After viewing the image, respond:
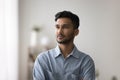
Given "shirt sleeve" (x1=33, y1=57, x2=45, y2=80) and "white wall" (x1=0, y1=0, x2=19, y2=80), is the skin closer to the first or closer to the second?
"shirt sleeve" (x1=33, y1=57, x2=45, y2=80)

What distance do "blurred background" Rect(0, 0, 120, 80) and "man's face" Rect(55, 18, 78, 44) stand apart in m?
0.22

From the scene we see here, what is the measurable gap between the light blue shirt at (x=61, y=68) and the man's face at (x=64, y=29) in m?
0.05

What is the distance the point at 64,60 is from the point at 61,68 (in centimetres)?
3

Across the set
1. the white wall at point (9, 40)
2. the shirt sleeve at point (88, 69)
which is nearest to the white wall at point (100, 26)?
the white wall at point (9, 40)

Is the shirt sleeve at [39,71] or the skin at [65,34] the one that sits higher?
the skin at [65,34]

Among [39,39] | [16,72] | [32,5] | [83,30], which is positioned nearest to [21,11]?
[32,5]

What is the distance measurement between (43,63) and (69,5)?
1.32 feet

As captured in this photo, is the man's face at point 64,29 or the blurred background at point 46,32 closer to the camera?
the man's face at point 64,29

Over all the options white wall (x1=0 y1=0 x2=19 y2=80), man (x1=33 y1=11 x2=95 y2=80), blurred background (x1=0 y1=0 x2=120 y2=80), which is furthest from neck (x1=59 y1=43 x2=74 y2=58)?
white wall (x1=0 y1=0 x2=19 y2=80)

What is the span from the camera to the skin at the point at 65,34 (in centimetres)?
81

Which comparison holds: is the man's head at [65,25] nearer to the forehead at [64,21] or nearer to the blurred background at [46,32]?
the forehead at [64,21]

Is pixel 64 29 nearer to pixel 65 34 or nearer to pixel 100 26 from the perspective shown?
pixel 65 34

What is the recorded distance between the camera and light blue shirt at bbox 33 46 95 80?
32.5 inches

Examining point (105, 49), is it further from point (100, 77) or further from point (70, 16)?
point (70, 16)
